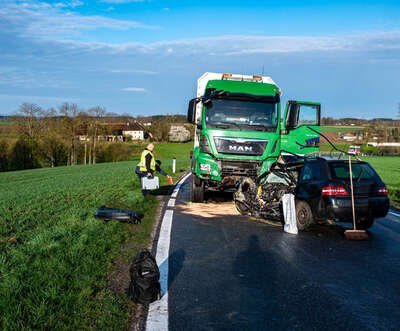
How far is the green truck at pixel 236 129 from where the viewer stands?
37.3ft

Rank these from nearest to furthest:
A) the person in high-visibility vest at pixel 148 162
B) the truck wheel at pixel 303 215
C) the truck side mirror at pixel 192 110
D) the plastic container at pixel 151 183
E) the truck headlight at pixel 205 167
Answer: the truck wheel at pixel 303 215
the truck headlight at pixel 205 167
the truck side mirror at pixel 192 110
the person in high-visibility vest at pixel 148 162
the plastic container at pixel 151 183

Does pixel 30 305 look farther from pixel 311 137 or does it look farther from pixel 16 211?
pixel 311 137

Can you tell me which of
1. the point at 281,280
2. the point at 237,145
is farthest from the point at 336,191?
the point at 237,145

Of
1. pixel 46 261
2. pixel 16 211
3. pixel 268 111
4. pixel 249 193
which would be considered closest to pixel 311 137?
pixel 268 111

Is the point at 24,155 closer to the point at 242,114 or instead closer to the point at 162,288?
the point at 242,114

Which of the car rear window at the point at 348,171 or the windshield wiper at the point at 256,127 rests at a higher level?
the windshield wiper at the point at 256,127

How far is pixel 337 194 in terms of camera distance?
7.97 meters

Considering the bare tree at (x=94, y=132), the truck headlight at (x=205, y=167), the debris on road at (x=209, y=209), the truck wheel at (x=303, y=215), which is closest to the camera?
the truck wheel at (x=303, y=215)

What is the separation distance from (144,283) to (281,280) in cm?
178

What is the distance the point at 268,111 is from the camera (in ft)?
38.4

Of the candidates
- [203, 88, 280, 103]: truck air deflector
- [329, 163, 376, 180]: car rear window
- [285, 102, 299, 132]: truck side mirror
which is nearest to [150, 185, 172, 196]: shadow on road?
[203, 88, 280, 103]: truck air deflector

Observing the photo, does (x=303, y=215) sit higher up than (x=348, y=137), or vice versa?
(x=348, y=137)

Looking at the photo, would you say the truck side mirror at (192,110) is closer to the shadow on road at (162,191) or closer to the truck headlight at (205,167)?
the truck headlight at (205,167)

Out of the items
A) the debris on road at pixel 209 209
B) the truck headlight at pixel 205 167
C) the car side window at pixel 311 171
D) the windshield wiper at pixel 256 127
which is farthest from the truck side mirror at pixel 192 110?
the car side window at pixel 311 171
